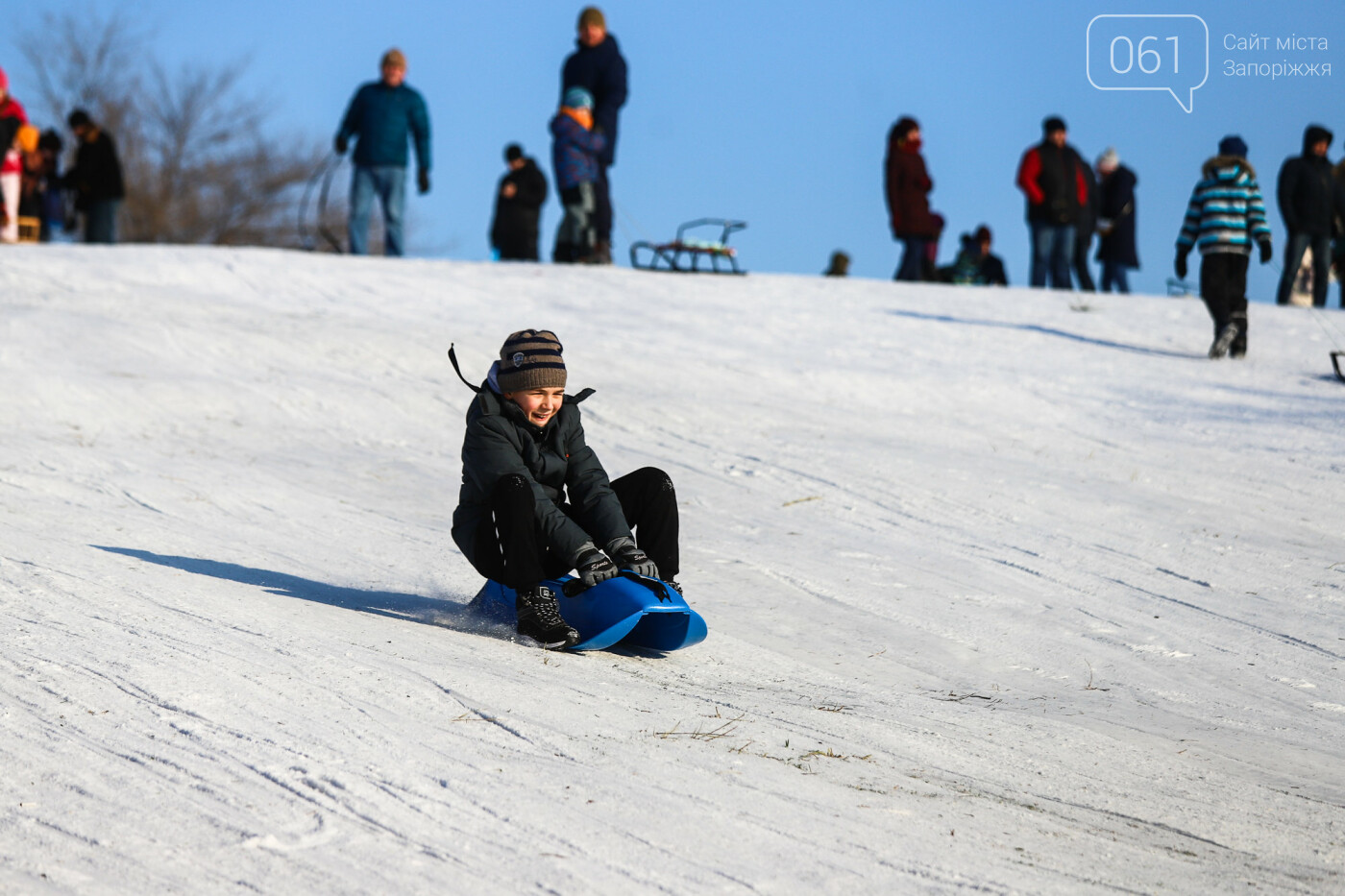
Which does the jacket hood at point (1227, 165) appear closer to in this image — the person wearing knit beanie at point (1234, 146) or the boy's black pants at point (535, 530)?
the person wearing knit beanie at point (1234, 146)

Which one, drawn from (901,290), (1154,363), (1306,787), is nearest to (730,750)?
(1306,787)

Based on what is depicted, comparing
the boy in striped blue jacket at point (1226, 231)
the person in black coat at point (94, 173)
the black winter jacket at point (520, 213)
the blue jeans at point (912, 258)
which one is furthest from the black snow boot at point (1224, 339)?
the person in black coat at point (94, 173)

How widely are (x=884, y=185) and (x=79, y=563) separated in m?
11.9

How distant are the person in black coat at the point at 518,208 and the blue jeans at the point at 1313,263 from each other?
8180 millimetres

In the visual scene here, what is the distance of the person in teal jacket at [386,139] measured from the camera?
13625 millimetres

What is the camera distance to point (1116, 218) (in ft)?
53.8

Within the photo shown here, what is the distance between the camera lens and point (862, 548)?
6.32 m

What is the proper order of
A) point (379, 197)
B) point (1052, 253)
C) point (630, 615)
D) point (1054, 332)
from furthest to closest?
point (1052, 253) < point (379, 197) < point (1054, 332) < point (630, 615)

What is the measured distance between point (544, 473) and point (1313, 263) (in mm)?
12738

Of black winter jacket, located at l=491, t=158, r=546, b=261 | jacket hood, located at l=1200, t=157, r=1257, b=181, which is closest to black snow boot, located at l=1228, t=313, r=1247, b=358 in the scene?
jacket hood, located at l=1200, t=157, r=1257, b=181

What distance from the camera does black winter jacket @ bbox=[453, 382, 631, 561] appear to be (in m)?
4.38

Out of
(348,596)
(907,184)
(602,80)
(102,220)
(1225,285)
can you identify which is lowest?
(348,596)

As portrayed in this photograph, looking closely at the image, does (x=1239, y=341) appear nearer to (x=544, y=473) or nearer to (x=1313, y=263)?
(x=1313, y=263)

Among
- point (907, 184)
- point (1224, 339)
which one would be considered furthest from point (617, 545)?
point (907, 184)
